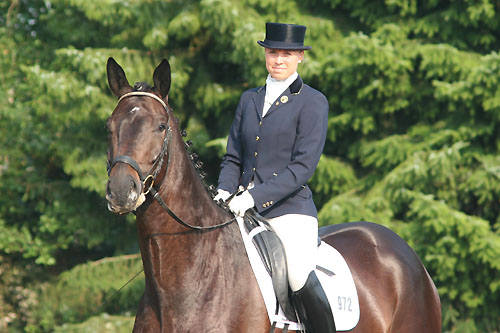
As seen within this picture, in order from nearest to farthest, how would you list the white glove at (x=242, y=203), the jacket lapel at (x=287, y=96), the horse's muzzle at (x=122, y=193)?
the horse's muzzle at (x=122, y=193), the white glove at (x=242, y=203), the jacket lapel at (x=287, y=96)

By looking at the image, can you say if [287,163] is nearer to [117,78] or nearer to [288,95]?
[288,95]

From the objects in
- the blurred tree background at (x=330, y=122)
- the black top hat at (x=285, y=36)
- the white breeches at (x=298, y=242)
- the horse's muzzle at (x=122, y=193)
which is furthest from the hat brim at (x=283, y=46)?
the blurred tree background at (x=330, y=122)

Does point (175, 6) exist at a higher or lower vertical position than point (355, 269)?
higher

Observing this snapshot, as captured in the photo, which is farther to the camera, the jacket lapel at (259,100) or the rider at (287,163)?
the jacket lapel at (259,100)

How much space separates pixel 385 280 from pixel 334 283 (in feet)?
2.17

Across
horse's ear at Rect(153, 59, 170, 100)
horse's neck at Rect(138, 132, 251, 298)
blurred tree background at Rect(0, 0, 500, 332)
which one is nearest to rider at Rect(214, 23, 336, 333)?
horse's neck at Rect(138, 132, 251, 298)

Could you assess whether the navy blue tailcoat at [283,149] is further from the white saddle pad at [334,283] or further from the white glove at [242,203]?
the white saddle pad at [334,283]

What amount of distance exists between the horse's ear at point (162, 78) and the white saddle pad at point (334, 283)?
94 centimetres

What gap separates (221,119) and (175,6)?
2.10m

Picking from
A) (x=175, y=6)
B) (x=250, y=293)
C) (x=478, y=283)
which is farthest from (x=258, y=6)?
(x=250, y=293)

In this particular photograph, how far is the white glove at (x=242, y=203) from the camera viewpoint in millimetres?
4137

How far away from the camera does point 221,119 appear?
12.1 meters

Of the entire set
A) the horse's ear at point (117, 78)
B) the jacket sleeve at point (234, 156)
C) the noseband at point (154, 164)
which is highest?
the horse's ear at point (117, 78)

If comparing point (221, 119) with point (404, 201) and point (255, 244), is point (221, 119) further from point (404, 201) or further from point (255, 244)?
point (255, 244)
